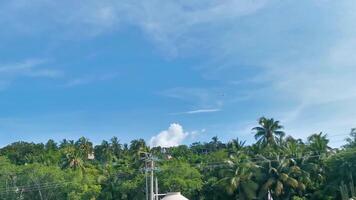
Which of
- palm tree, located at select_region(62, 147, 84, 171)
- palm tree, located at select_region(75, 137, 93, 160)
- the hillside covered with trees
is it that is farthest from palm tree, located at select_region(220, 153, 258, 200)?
palm tree, located at select_region(75, 137, 93, 160)

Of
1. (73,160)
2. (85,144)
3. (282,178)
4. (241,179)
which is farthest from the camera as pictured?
(85,144)

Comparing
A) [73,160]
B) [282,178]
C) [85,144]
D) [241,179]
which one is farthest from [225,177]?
[85,144]

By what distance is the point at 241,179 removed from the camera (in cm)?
6319


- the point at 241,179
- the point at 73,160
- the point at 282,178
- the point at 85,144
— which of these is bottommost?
the point at 282,178

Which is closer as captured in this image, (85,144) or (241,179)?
(241,179)

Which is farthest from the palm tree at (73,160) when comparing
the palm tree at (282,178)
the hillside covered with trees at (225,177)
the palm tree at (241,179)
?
the palm tree at (282,178)

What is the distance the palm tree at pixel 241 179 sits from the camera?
62.2 meters

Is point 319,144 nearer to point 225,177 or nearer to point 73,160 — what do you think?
point 225,177

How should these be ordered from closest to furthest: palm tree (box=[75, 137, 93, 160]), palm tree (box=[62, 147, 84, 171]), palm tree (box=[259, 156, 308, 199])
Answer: palm tree (box=[259, 156, 308, 199]) < palm tree (box=[62, 147, 84, 171]) < palm tree (box=[75, 137, 93, 160])

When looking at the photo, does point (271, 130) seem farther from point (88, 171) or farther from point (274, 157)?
point (88, 171)

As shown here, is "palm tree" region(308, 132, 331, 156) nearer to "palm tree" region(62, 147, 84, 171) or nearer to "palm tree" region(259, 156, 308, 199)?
"palm tree" region(259, 156, 308, 199)

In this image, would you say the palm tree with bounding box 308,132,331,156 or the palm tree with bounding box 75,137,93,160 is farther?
the palm tree with bounding box 75,137,93,160

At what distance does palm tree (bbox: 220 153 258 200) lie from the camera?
62.2m

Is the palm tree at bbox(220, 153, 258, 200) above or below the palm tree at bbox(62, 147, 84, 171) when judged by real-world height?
below
